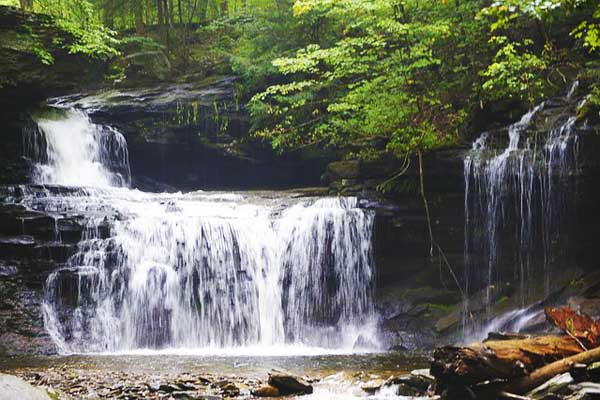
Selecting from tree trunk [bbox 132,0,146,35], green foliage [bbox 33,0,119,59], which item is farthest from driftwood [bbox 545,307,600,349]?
tree trunk [bbox 132,0,146,35]

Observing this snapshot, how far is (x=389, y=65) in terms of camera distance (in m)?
16.2

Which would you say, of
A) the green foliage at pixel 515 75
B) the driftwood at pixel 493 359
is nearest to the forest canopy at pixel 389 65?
the green foliage at pixel 515 75

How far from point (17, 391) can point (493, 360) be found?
4.11 m

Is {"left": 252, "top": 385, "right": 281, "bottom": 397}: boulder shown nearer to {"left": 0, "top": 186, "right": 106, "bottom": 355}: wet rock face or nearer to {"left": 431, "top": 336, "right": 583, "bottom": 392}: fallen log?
{"left": 431, "top": 336, "right": 583, "bottom": 392}: fallen log

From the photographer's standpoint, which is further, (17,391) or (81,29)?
(81,29)

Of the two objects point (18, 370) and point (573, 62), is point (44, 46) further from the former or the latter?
point (573, 62)

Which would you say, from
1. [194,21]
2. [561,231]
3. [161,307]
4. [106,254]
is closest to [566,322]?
[561,231]

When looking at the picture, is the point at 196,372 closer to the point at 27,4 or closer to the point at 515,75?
the point at 515,75

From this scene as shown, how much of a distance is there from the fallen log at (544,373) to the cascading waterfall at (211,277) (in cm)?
761

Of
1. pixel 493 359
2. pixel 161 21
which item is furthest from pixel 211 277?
pixel 161 21

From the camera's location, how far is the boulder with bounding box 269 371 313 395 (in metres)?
7.26

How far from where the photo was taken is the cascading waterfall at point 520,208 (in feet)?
41.5

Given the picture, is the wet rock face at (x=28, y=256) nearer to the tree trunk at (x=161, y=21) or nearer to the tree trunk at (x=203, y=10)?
the tree trunk at (x=161, y=21)

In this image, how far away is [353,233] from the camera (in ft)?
46.2
